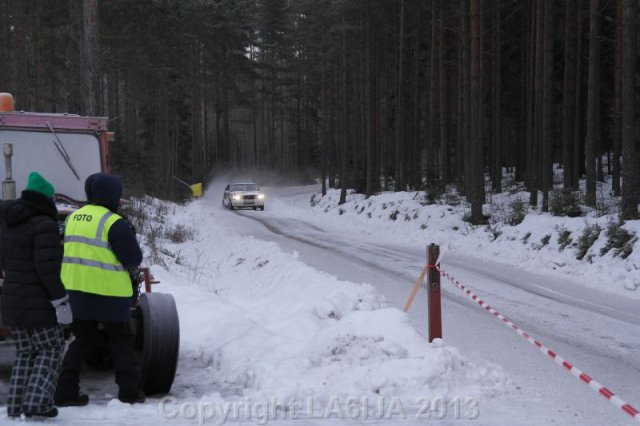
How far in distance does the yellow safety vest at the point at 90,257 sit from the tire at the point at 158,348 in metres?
0.52

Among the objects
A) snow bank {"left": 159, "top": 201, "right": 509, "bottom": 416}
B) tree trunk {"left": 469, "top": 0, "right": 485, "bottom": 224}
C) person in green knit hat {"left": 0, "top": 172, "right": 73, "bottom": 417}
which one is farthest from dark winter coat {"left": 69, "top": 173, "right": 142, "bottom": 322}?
tree trunk {"left": 469, "top": 0, "right": 485, "bottom": 224}

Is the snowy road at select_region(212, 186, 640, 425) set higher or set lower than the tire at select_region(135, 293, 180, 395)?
lower

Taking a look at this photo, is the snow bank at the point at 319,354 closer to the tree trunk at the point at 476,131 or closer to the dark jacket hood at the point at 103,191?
the dark jacket hood at the point at 103,191

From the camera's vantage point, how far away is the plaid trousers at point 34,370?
462 centimetres

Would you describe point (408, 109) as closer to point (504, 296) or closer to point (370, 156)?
point (370, 156)

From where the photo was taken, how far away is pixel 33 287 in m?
4.71

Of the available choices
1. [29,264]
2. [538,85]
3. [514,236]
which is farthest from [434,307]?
[538,85]

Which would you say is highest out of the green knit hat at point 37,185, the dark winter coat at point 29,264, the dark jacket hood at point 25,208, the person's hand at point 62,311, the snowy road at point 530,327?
the green knit hat at point 37,185

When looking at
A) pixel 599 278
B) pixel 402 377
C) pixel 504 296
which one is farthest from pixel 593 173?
pixel 402 377

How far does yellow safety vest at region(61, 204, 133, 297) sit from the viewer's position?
4.96 metres

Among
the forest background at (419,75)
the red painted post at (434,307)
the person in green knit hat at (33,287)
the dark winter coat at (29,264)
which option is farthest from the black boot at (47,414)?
the forest background at (419,75)

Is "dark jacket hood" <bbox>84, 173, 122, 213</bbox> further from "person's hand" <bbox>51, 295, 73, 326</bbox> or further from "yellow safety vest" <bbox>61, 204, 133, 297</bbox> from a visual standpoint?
"person's hand" <bbox>51, 295, 73, 326</bbox>

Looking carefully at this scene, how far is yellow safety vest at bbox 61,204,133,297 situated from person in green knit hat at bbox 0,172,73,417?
0.75 ft

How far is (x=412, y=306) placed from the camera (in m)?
9.61
